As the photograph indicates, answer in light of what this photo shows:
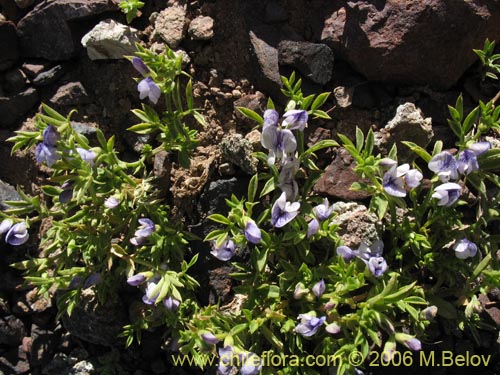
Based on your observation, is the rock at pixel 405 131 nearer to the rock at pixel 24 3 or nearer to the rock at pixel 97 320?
the rock at pixel 97 320

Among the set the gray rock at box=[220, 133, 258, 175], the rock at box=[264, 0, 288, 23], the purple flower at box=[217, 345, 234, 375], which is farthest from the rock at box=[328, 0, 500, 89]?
the purple flower at box=[217, 345, 234, 375]

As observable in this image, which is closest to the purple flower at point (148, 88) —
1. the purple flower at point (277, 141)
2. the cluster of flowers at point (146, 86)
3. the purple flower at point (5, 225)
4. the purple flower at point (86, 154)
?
the cluster of flowers at point (146, 86)

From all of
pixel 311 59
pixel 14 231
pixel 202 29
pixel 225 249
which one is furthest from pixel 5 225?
pixel 311 59

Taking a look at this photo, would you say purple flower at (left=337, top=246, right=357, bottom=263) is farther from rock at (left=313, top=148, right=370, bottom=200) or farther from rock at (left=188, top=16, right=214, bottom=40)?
rock at (left=188, top=16, right=214, bottom=40)

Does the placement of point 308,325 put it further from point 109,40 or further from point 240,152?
point 109,40

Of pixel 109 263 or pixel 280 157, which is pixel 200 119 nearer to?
pixel 280 157
